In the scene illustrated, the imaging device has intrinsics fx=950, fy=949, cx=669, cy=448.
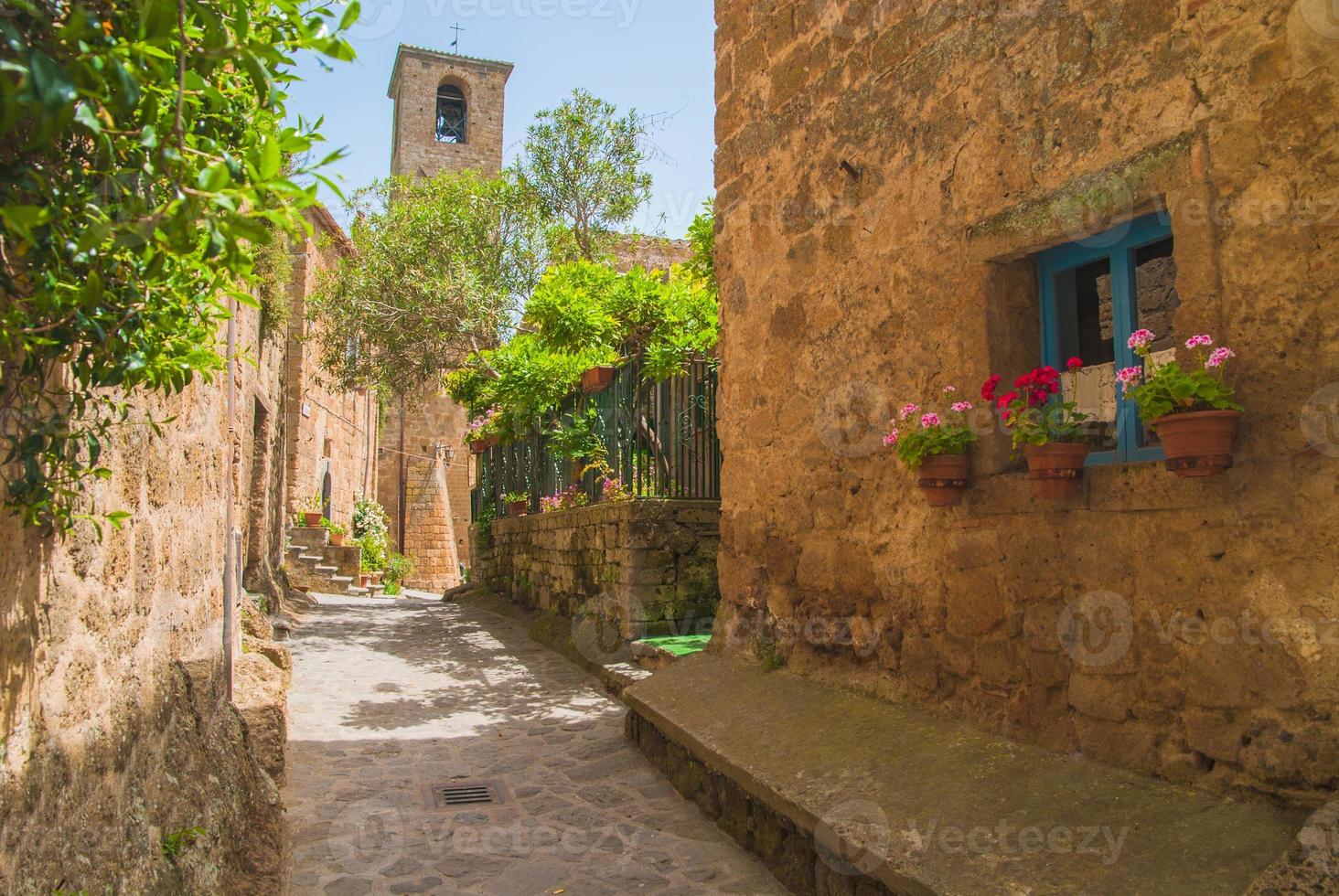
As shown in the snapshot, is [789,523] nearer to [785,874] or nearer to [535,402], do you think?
[785,874]

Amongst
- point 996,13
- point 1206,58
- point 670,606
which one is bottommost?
point 670,606

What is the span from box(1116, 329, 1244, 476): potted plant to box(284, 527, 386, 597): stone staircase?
44.3ft

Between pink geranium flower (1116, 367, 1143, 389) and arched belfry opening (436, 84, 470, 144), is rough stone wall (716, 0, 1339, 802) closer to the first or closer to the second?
pink geranium flower (1116, 367, 1143, 389)

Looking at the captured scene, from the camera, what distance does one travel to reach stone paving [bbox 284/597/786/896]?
3.66 m

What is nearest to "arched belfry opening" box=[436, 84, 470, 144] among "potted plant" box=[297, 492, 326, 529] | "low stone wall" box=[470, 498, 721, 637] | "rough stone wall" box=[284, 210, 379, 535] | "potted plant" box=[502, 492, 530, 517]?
"rough stone wall" box=[284, 210, 379, 535]

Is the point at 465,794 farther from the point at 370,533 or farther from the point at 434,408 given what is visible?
the point at 434,408

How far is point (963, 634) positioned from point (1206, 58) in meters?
2.05

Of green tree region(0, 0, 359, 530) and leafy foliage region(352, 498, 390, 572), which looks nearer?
green tree region(0, 0, 359, 530)

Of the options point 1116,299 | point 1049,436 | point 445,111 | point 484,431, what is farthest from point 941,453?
point 445,111

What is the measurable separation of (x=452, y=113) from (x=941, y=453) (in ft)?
105

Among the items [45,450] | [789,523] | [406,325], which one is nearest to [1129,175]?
[789,523]

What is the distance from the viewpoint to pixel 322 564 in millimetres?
15359

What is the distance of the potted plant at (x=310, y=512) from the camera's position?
15.6 metres

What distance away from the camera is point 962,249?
12.0 ft
